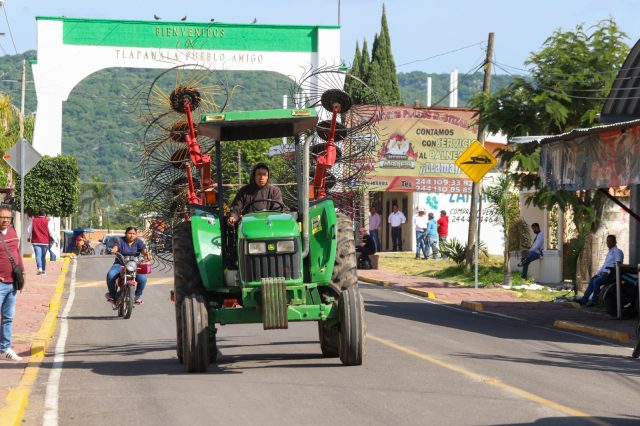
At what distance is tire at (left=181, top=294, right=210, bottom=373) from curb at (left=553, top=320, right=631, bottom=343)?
800 centimetres

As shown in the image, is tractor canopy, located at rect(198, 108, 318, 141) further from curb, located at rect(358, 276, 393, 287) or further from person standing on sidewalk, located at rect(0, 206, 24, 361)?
curb, located at rect(358, 276, 393, 287)

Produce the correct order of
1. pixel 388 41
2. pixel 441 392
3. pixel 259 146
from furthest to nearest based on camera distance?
pixel 388 41 → pixel 259 146 → pixel 441 392

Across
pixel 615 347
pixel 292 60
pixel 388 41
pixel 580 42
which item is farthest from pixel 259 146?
pixel 615 347

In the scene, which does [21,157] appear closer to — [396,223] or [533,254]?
[533,254]

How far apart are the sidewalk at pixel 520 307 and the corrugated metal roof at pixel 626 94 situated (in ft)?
13.2

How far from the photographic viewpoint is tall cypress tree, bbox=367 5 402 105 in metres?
75.4

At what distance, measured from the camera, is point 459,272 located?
33.6 meters

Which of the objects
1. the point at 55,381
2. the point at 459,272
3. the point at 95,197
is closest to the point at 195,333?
the point at 55,381

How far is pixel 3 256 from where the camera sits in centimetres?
1427

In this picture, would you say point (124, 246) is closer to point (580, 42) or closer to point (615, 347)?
point (615, 347)

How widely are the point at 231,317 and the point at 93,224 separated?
434ft

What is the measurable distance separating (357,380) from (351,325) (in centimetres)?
93

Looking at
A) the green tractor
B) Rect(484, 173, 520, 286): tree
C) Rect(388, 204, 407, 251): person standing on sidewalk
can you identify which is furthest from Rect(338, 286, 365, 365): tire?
Rect(388, 204, 407, 251): person standing on sidewalk

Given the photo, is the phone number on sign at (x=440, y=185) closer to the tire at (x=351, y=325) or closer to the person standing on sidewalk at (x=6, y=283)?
the person standing on sidewalk at (x=6, y=283)
